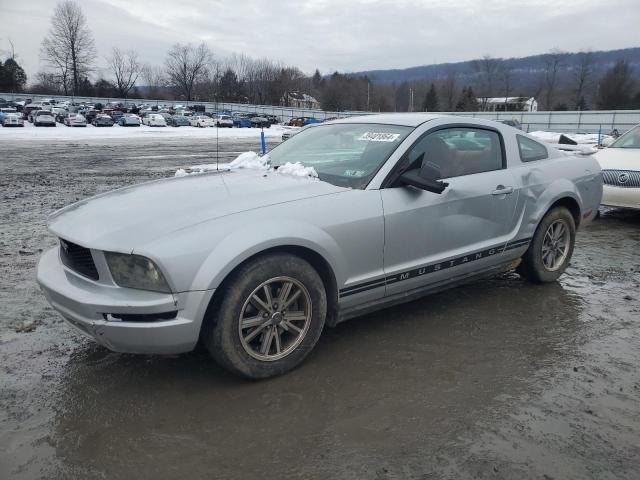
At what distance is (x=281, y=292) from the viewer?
123 inches

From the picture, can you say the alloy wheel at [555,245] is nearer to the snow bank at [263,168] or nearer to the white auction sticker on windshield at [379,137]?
the white auction sticker on windshield at [379,137]

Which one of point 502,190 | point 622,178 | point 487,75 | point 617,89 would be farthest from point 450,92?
point 502,190

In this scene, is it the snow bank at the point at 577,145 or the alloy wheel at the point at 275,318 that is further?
the snow bank at the point at 577,145

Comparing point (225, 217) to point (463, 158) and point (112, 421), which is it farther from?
point (463, 158)

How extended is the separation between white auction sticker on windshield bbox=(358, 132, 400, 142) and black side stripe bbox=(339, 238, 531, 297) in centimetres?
100

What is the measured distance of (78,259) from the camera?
10.1ft

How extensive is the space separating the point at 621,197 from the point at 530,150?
360cm

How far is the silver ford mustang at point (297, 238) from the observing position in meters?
2.79

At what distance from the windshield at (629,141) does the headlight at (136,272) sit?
8342 mm

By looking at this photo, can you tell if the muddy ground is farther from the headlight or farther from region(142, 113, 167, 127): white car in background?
region(142, 113, 167, 127): white car in background

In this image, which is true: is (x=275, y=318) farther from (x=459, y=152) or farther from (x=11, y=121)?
(x=11, y=121)

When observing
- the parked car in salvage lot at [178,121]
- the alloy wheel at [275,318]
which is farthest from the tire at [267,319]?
the parked car in salvage lot at [178,121]

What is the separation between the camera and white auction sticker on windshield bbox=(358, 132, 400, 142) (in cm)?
389

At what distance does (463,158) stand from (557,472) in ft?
8.24
